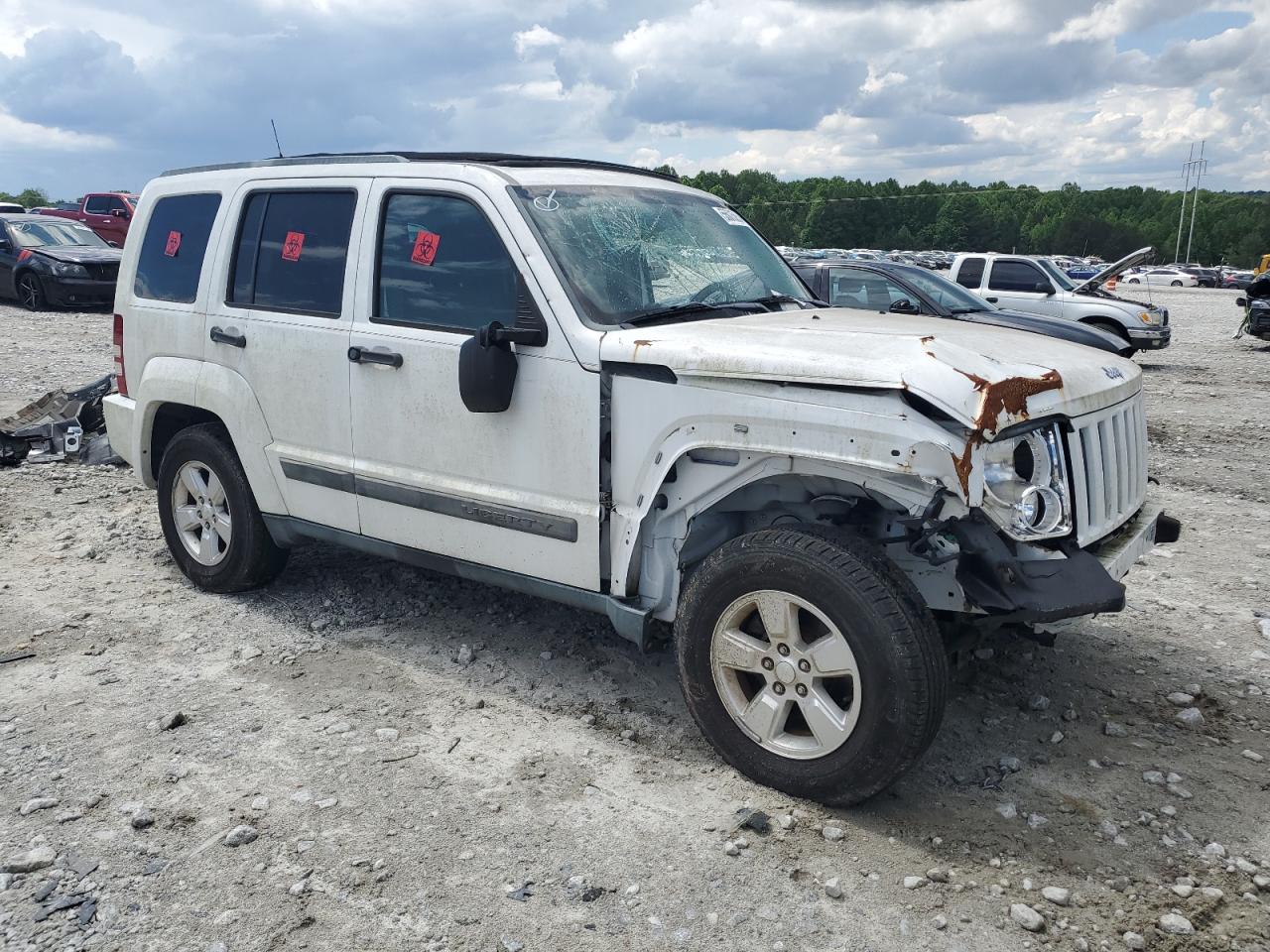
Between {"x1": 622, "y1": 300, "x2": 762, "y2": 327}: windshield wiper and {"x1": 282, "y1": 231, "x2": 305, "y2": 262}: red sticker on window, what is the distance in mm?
1749

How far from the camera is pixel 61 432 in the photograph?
26.7ft

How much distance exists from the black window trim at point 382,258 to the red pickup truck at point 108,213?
23.4 meters

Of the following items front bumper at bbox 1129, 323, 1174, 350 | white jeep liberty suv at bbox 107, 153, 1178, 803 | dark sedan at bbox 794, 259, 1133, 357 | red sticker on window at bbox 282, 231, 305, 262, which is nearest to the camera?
white jeep liberty suv at bbox 107, 153, 1178, 803

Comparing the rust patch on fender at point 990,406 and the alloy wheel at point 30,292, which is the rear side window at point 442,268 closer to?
the rust patch on fender at point 990,406

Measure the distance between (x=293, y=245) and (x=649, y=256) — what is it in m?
1.66

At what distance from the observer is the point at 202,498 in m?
5.20

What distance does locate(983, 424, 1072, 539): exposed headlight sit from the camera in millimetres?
3078

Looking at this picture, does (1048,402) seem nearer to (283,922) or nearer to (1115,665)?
(1115,665)

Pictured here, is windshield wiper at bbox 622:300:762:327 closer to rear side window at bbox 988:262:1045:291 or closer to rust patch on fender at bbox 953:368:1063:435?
rust patch on fender at bbox 953:368:1063:435

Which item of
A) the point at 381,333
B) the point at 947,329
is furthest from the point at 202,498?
the point at 947,329

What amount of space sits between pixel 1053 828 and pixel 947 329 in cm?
178

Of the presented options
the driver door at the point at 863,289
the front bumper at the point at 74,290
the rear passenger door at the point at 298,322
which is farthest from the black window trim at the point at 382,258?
the front bumper at the point at 74,290

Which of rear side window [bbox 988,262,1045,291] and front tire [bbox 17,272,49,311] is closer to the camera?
rear side window [bbox 988,262,1045,291]

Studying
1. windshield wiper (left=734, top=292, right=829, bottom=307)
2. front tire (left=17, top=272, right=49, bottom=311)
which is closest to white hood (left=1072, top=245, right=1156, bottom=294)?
windshield wiper (left=734, top=292, right=829, bottom=307)
